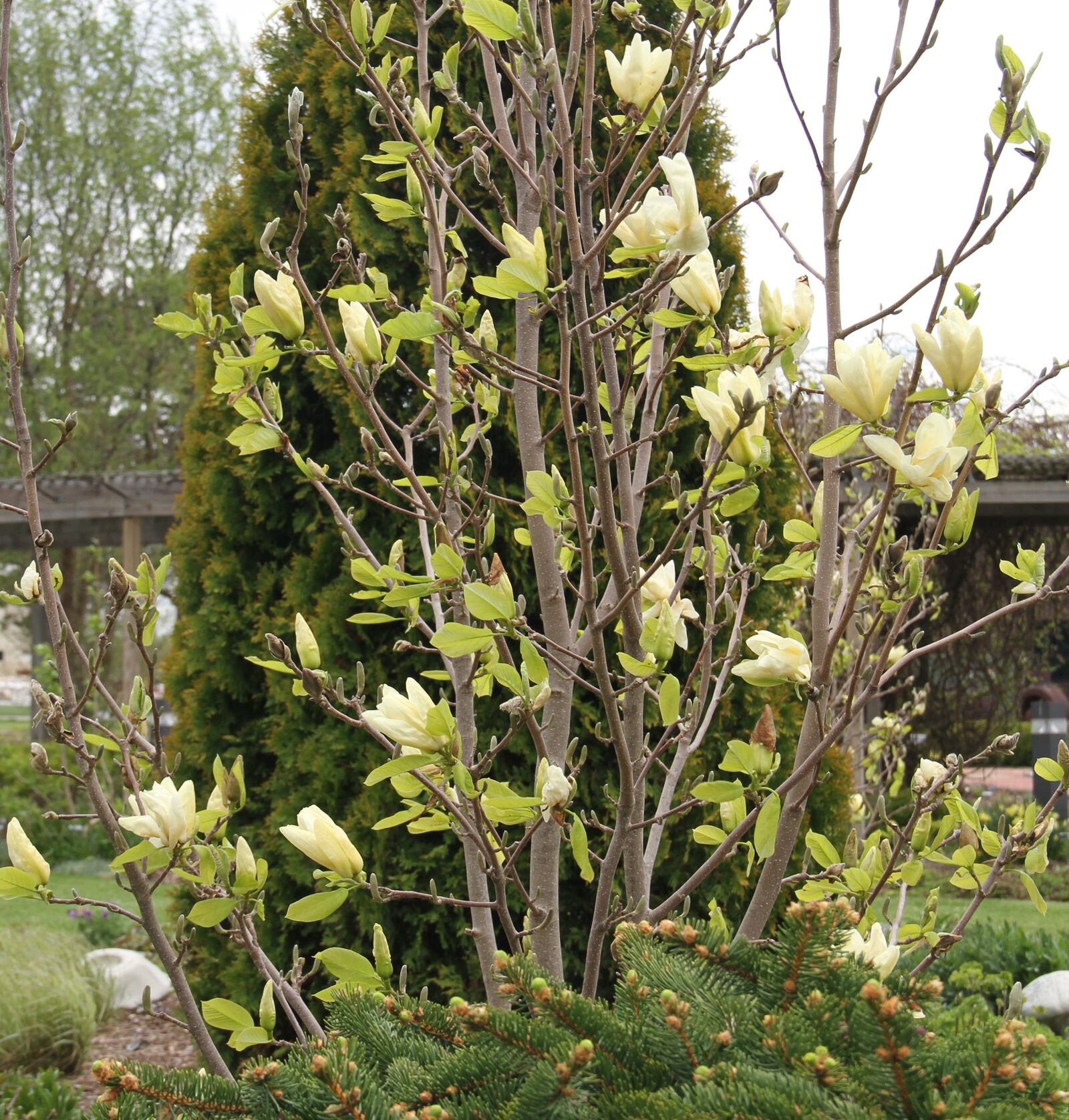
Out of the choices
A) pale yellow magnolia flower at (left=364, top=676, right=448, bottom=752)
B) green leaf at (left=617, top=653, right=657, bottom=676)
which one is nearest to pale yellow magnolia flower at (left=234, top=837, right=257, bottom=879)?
pale yellow magnolia flower at (left=364, top=676, right=448, bottom=752)

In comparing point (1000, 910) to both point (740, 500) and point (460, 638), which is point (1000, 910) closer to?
point (740, 500)

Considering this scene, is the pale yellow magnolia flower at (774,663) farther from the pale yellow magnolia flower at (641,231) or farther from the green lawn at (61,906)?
the green lawn at (61,906)

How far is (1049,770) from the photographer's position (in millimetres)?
1631

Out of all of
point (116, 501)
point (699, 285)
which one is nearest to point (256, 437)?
point (699, 285)

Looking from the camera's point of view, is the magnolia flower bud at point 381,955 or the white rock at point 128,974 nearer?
the magnolia flower bud at point 381,955

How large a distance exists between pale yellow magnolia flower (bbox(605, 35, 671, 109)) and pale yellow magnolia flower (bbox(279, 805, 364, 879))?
3.10 ft

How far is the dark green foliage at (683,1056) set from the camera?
1.02 meters

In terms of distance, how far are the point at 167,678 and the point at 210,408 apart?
0.79 metres

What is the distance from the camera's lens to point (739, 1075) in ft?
3.31

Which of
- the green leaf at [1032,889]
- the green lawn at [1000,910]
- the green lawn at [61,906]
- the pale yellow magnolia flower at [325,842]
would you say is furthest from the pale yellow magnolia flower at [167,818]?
the green lawn at [61,906]

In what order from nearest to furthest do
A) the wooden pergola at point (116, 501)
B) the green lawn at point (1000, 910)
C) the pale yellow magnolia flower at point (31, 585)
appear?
the pale yellow magnolia flower at point (31, 585), the green lawn at point (1000, 910), the wooden pergola at point (116, 501)

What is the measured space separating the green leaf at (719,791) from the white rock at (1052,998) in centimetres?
346

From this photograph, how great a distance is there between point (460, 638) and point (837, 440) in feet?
1.62

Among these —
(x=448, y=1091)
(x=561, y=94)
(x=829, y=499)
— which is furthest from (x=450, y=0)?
(x=448, y=1091)
